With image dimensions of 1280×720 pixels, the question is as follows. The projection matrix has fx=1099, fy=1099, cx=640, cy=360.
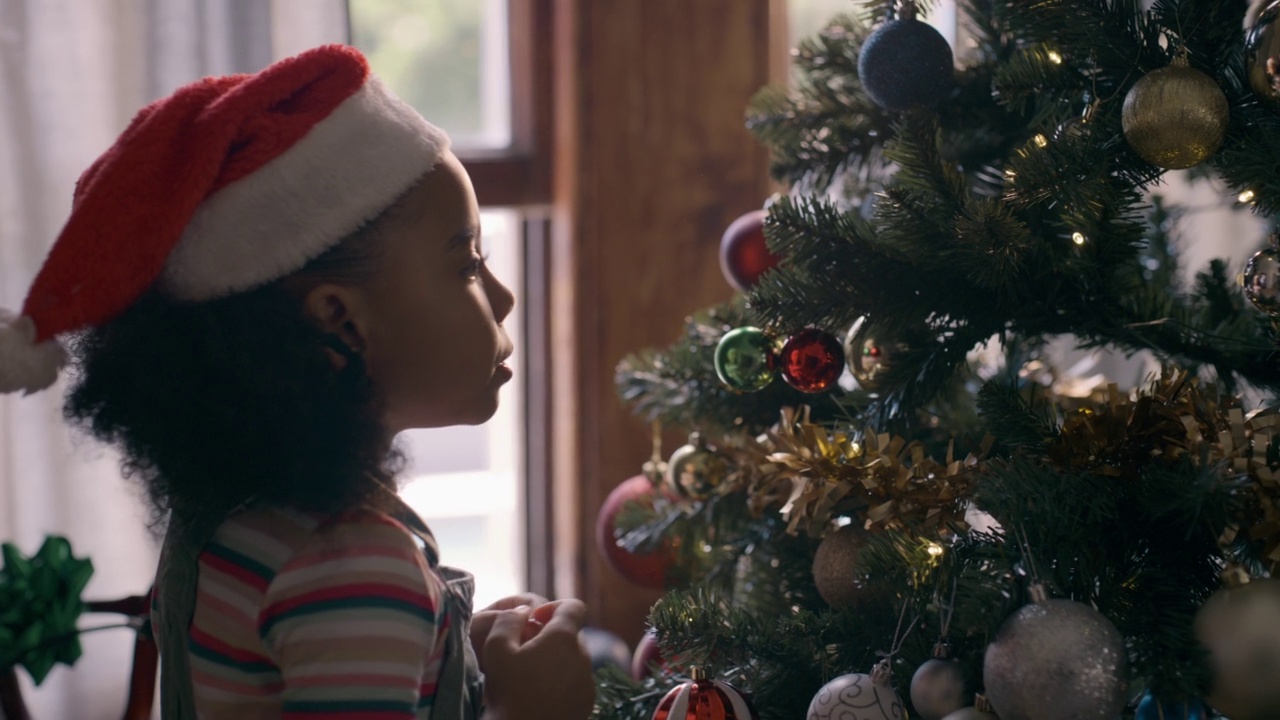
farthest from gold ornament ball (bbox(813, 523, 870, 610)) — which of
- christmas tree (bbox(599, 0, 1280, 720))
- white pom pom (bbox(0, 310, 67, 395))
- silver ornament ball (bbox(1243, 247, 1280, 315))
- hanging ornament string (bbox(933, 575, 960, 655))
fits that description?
white pom pom (bbox(0, 310, 67, 395))

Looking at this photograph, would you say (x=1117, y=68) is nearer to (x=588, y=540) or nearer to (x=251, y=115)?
(x=251, y=115)

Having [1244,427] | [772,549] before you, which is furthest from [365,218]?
[1244,427]

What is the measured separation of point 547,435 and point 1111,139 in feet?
3.40

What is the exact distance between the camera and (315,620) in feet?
2.13

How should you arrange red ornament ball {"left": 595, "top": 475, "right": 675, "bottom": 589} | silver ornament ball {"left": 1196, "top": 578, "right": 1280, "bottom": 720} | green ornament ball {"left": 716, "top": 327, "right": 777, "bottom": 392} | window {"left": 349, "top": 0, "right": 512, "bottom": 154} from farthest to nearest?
window {"left": 349, "top": 0, "right": 512, "bottom": 154} → red ornament ball {"left": 595, "top": 475, "right": 675, "bottom": 589} → green ornament ball {"left": 716, "top": 327, "right": 777, "bottom": 392} → silver ornament ball {"left": 1196, "top": 578, "right": 1280, "bottom": 720}

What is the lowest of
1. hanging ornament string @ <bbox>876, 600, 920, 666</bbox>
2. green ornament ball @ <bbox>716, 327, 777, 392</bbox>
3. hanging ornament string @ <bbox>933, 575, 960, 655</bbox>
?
hanging ornament string @ <bbox>876, 600, 920, 666</bbox>

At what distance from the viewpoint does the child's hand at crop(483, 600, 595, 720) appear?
75 cm

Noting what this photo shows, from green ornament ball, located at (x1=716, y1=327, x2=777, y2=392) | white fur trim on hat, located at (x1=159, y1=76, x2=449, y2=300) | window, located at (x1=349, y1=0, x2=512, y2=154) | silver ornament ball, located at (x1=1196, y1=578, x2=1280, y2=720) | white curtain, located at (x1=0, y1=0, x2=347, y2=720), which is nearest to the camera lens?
silver ornament ball, located at (x1=1196, y1=578, x2=1280, y2=720)

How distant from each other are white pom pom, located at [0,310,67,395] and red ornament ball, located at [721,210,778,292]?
597 millimetres

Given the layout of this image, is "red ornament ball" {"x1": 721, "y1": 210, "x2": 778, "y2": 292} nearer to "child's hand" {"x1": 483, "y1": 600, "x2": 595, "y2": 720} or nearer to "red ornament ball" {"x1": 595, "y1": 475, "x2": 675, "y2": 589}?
"red ornament ball" {"x1": 595, "y1": 475, "x2": 675, "y2": 589}

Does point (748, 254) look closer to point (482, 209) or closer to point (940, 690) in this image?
point (940, 690)

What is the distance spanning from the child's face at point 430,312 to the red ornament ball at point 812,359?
256 millimetres

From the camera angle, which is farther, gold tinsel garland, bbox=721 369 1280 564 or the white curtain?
the white curtain

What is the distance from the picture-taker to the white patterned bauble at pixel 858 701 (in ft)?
2.26
